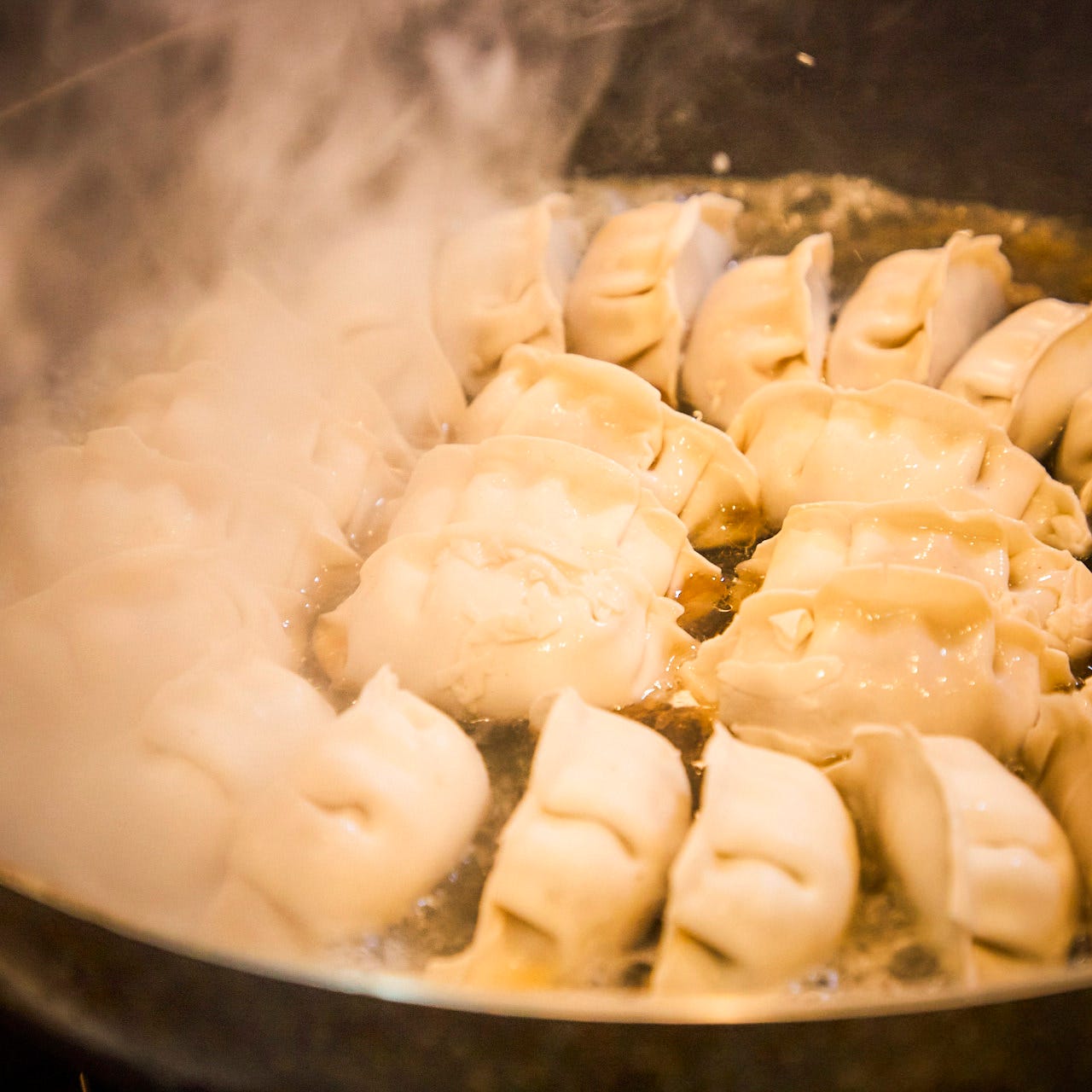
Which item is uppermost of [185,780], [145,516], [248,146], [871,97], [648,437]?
[871,97]

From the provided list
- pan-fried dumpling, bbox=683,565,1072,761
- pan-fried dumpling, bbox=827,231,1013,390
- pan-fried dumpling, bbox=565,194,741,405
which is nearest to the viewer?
pan-fried dumpling, bbox=683,565,1072,761

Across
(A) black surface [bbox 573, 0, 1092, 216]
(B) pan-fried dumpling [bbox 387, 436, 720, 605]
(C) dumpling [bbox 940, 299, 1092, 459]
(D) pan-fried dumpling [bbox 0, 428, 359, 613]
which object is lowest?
(D) pan-fried dumpling [bbox 0, 428, 359, 613]

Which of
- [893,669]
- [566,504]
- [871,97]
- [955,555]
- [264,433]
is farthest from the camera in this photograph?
[871,97]

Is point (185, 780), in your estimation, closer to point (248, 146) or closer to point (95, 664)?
point (95, 664)

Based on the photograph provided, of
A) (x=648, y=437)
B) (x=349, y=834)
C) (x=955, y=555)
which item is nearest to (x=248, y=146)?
(x=648, y=437)

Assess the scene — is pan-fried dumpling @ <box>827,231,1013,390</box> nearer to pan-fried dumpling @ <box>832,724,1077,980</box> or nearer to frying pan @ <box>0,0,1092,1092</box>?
pan-fried dumpling @ <box>832,724,1077,980</box>

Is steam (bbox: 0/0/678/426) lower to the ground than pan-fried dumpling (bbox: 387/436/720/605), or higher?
higher

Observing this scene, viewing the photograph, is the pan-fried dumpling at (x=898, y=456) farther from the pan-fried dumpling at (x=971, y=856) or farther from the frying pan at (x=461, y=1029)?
the frying pan at (x=461, y=1029)

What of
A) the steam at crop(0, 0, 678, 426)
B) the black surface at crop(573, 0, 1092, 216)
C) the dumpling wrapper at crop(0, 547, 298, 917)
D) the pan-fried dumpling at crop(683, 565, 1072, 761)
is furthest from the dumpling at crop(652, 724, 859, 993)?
the black surface at crop(573, 0, 1092, 216)
